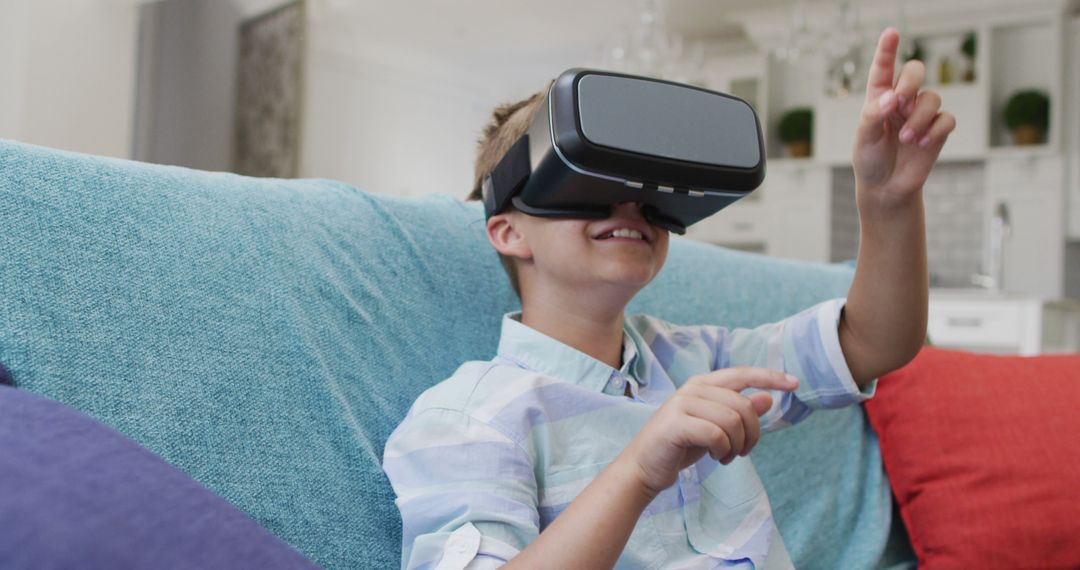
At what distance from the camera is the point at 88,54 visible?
4543mm

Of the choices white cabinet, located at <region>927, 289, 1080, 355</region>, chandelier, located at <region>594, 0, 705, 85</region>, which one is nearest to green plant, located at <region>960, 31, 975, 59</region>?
chandelier, located at <region>594, 0, 705, 85</region>

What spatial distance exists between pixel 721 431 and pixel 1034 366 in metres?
0.89

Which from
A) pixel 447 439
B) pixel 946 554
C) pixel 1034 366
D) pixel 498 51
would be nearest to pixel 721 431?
pixel 447 439

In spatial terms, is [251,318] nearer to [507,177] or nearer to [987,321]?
[507,177]

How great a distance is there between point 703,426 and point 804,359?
442 millimetres

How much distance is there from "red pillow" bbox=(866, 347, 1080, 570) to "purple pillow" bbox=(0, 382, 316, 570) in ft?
3.16

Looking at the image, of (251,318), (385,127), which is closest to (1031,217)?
(251,318)

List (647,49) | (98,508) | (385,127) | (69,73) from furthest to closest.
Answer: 1. (385,127)
2. (69,73)
3. (647,49)
4. (98,508)

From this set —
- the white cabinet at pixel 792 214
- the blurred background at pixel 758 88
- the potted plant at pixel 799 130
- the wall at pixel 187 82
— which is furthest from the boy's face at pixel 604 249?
the potted plant at pixel 799 130

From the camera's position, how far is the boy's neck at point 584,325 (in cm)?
94

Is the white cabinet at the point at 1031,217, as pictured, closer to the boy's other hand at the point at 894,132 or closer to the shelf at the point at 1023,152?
the shelf at the point at 1023,152

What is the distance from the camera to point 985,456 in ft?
3.92

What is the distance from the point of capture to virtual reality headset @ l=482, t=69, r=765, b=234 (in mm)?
760

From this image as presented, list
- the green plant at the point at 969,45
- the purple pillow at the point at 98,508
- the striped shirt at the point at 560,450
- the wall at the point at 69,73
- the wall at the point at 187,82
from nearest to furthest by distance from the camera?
the purple pillow at the point at 98,508 < the striped shirt at the point at 560,450 < the wall at the point at 69,73 < the wall at the point at 187,82 < the green plant at the point at 969,45
